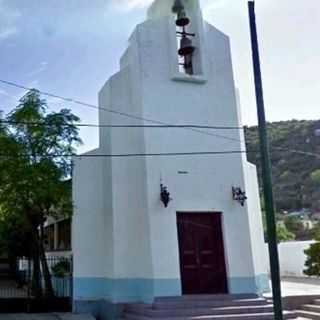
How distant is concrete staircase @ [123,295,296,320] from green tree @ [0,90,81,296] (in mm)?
2984

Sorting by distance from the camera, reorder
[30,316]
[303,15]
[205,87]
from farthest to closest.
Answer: [205,87] < [30,316] < [303,15]

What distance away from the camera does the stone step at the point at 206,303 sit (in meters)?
9.88

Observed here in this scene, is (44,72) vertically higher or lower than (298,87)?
higher

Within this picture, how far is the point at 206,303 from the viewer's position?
10.0m

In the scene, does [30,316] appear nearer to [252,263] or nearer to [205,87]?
[252,263]

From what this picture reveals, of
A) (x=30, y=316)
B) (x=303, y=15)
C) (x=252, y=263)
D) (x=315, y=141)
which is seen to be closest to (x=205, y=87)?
(x=303, y=15)

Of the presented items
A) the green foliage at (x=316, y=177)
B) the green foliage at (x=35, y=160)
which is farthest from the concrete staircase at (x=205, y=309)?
the green foliage at (x=316, y=177)

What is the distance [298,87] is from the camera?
10383mm

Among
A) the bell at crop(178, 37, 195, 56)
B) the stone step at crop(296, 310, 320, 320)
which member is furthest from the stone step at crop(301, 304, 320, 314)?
the bell at crop(178, 37, 195, 56)

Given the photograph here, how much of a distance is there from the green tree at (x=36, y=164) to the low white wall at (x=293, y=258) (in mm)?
11421

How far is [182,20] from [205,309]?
286 inches

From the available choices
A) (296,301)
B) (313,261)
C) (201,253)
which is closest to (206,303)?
(201,253)

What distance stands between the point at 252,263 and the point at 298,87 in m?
4.39

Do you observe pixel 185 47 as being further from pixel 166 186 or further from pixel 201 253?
pixel 201 253
